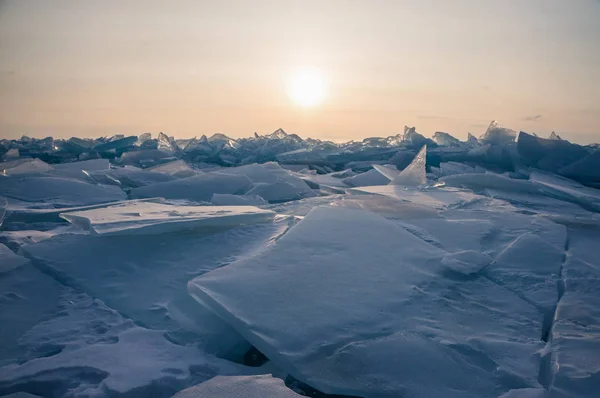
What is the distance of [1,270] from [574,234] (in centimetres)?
250

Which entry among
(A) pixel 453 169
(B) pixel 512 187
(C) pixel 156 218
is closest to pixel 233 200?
(C) pixel 156 218

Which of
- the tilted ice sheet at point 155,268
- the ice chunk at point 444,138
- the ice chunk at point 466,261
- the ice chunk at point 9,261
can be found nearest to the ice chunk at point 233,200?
the tilted ice sheet at point 155,268

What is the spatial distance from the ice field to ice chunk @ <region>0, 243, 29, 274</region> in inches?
0.5

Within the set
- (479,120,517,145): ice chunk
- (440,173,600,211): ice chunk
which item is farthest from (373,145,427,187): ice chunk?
(479,120,517,145): ice chunk

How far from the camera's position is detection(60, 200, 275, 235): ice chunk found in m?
1.80

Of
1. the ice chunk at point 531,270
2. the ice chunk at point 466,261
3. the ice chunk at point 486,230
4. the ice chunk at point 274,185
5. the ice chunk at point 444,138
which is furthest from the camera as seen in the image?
the ice chunk at point 444,138

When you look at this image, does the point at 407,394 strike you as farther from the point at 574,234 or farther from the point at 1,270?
the point at 574,234

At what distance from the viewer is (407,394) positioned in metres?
1.02

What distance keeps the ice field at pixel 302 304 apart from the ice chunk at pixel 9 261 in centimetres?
1

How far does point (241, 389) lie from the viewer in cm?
101

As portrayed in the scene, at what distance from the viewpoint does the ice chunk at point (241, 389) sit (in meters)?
0.99

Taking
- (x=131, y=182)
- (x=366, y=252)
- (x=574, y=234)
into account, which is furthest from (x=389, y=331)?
(x=131, y=182)

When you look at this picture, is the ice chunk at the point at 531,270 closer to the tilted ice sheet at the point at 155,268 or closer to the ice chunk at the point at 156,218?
the tilted ice sheet at the point at 155,268

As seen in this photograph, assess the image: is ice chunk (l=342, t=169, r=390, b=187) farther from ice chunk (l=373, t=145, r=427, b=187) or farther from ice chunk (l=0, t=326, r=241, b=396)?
ice chunk (l=0, t=326, r=241, b=396)
